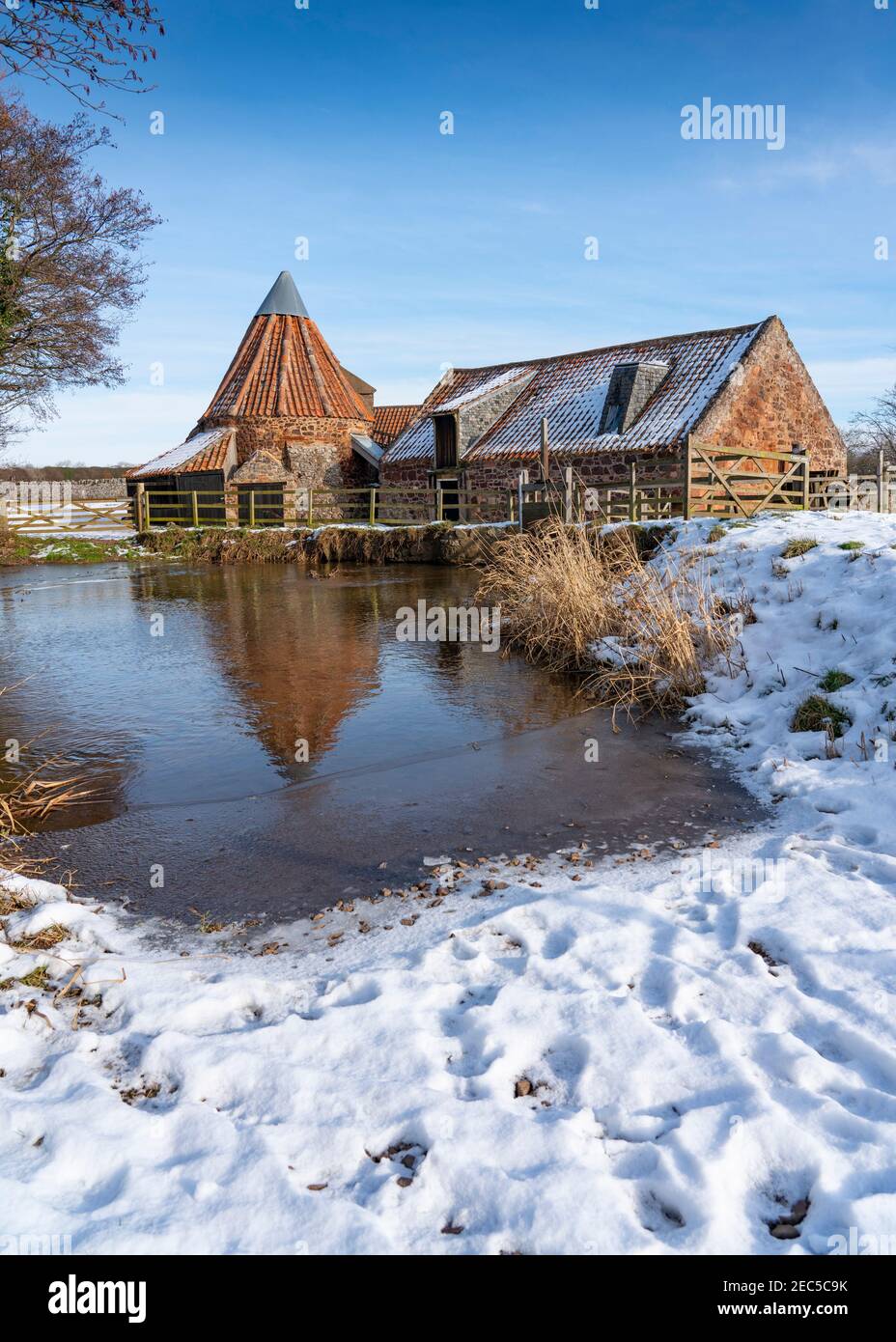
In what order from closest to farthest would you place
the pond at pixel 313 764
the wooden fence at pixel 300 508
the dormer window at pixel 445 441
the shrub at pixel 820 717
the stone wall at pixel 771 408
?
the pond at pixel 313 764
the shrub at pixel 820 717
the stone wall at pixel 771 408
the wooden fence at pixel 300 508
the dormer window at pixel 445 441

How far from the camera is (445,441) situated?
107 ft

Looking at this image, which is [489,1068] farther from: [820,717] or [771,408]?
[771,408]

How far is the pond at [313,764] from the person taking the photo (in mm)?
5156

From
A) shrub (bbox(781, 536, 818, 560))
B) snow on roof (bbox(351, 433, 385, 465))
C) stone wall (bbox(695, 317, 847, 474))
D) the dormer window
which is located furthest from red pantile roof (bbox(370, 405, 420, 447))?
shrub (bbox(781, 536, 818, 560))

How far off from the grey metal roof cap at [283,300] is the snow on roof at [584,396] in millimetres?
7184

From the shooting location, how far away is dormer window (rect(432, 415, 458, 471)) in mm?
31969

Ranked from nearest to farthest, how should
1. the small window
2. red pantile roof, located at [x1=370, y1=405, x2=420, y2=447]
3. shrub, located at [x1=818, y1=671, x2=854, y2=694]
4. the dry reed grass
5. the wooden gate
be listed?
the dry reed grass → shrub, located at [x1=818, y1=671, x2=854, y2=694] → the wooden gate → the small window → red pantile roof, located at [x1=370, y1=405, x2=420, y2=447]

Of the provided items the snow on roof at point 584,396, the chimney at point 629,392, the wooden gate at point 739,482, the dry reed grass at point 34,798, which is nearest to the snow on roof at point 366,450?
the snow on roof at point 584,396

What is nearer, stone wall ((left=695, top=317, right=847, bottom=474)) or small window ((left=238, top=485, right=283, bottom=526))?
stone wall ((left=695, top=317, right=847, bottom=474))

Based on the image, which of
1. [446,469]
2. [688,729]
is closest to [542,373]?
[446,469]

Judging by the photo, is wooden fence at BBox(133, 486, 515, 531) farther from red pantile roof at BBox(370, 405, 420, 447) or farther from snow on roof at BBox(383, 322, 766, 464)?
red pantile roof at BBox(370, 405, 420, 447)

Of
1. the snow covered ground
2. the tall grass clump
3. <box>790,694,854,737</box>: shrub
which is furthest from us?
the tall grass clump

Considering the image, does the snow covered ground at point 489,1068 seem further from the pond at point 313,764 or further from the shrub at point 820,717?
the shrub at point 820,717

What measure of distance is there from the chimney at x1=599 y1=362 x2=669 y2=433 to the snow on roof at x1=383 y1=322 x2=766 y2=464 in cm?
23
